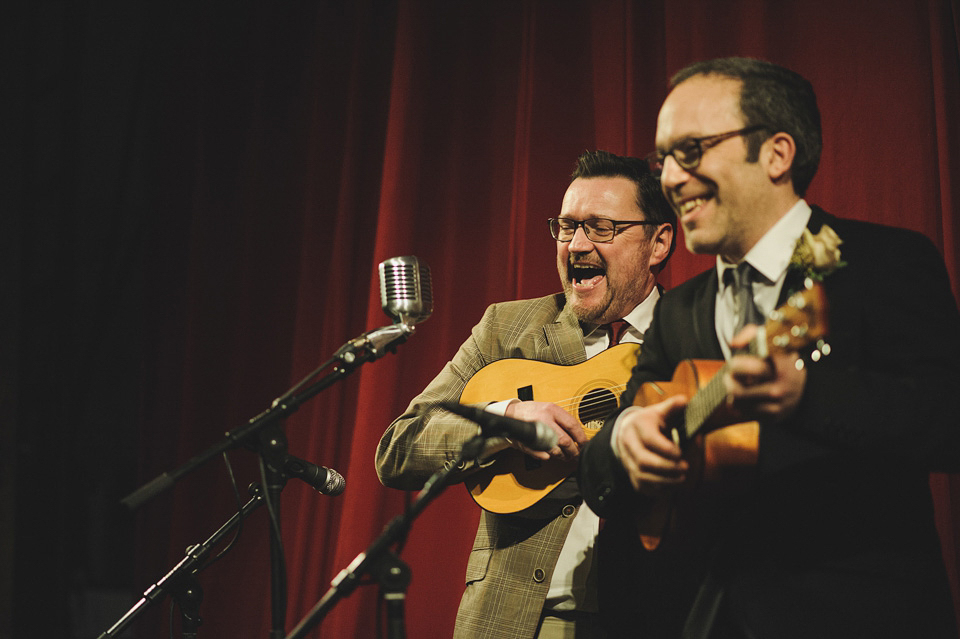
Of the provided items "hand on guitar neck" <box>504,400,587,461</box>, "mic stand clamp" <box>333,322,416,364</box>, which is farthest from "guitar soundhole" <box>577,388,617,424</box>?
"mic stand clamp" <box>333,322,416,364</box>

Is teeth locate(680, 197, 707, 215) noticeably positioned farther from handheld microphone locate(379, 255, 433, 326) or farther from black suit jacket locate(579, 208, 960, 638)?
handheld microphone locate(379, 255, 433, 326)

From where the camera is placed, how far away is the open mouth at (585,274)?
2.49 m

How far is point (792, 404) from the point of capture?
1216mm

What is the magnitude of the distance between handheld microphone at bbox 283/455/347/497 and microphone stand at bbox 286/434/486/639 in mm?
355

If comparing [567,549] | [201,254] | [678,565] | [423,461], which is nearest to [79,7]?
[201,254]

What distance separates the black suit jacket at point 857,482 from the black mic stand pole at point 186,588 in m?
1.10

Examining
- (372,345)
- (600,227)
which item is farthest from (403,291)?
(600,227)

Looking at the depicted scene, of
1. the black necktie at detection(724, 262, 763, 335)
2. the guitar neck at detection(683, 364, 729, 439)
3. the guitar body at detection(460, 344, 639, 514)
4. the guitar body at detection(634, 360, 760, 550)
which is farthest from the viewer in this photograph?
the guitar body at detection(460, 344, 639, 514)

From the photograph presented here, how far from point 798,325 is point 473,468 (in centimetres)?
119

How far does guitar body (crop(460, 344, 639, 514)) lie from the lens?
87.4 inches

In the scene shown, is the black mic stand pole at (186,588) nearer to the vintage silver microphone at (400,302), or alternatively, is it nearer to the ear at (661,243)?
the vintage silver microphone at (400,302)

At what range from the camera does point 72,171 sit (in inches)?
173

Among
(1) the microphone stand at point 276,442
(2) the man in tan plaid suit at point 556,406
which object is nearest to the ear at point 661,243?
(2) the man in tan plaid suit at point 556,406

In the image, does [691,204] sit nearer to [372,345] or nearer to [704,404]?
[704,404]
